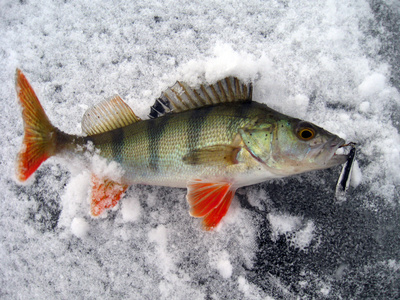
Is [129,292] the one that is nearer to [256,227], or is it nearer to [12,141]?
[256,227]

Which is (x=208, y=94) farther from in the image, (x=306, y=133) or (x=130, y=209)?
(x=130, y=209)

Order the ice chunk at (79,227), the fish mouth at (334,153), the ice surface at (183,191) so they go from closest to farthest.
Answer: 1. the fish mouth at (334,153)
2. the ice surface at (183,191)
3. the ice chunk at (79,227)

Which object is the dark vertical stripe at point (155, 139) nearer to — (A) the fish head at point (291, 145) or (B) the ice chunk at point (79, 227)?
(A) the fish head at point (291, 145)

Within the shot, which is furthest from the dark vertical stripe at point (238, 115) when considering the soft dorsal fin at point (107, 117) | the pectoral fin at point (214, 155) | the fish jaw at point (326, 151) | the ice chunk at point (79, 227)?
the ice chunk at point (79, 227)

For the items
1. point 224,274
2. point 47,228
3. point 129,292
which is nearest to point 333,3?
point 224,274

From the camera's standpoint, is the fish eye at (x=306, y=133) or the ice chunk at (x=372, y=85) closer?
the fish eye at (x=306, y=133)

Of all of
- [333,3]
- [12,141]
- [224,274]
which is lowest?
[224,274]
